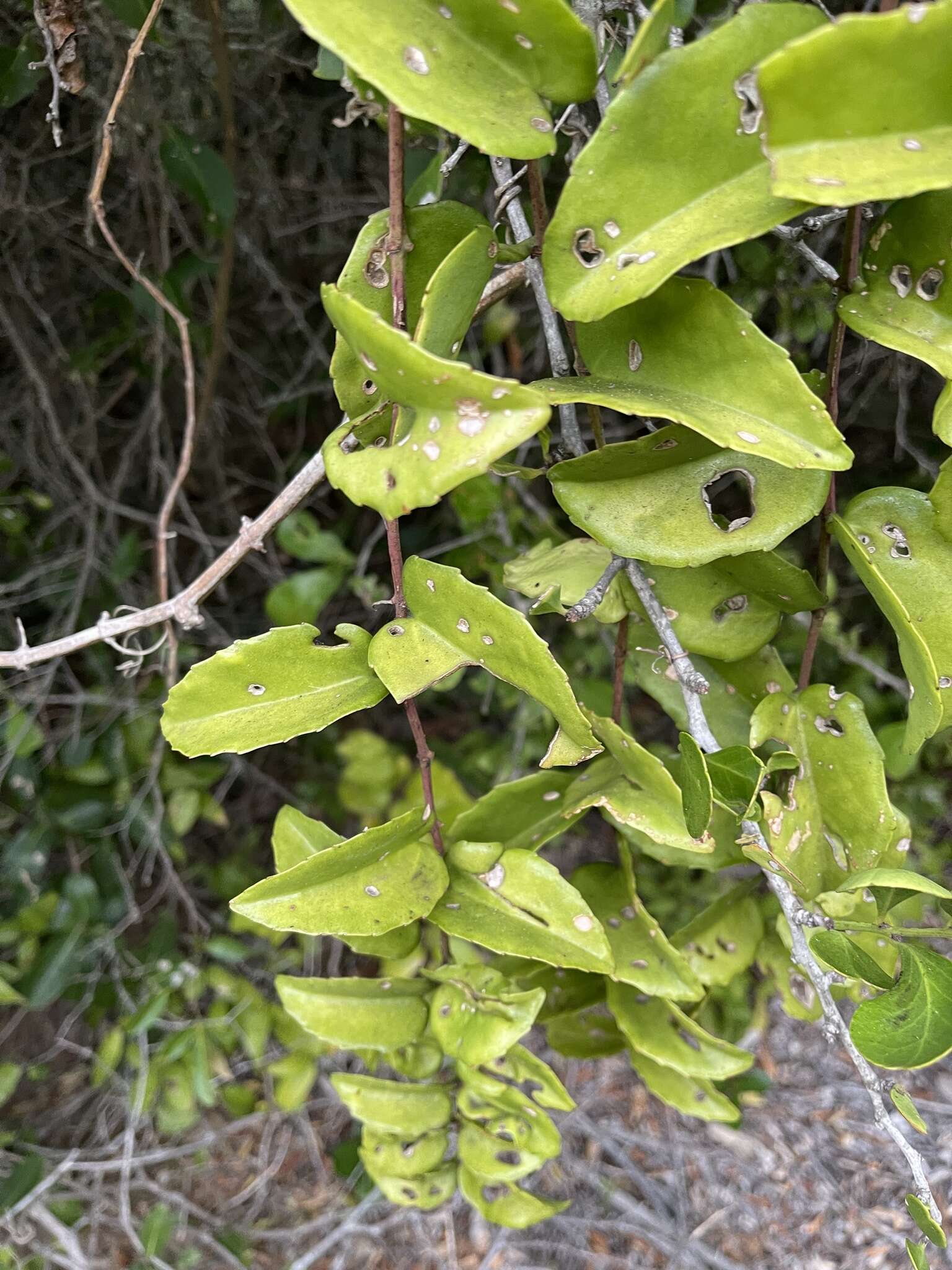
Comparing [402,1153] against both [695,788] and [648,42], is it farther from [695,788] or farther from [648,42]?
[648,42]

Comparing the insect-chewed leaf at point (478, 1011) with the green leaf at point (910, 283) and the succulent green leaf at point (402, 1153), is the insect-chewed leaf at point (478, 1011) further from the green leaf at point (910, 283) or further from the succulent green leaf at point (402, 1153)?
the green leaf at point (910, 283)

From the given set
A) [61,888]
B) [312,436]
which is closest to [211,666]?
[61,888]

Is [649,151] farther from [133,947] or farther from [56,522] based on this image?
[133,947]

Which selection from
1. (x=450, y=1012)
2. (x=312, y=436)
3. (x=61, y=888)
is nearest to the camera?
(x=450, y=1012)

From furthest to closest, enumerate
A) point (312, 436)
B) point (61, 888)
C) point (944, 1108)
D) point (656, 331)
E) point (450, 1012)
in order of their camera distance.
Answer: point (312, 436), point (944, 1108), point (61, 888), point (450, 1012), point (656, 331)

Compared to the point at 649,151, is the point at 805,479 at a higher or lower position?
lower

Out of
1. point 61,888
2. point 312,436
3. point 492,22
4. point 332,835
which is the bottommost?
point 61,888

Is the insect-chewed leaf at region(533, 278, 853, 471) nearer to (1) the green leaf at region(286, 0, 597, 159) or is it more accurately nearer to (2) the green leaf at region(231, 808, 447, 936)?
(1) the green leaf at region(286, 0, 597, 159)

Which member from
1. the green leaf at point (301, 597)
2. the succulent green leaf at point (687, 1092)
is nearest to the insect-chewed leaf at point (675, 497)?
the succulent green leaf at point (687, 1092)
